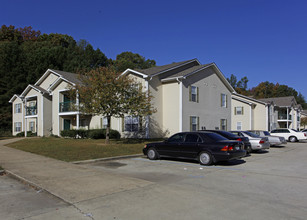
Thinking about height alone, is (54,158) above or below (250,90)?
below

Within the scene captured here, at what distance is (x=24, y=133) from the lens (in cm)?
3391

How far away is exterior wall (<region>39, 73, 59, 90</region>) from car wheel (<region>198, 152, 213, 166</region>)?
972 inches

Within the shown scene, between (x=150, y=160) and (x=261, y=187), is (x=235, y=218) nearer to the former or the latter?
(x=261, y=187)

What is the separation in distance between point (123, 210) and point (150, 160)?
7.36 m

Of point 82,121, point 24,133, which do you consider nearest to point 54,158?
point 82,121

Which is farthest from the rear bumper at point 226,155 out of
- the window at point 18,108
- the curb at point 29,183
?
the window at point 18,108

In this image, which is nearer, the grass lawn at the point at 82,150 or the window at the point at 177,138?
the window at the point at 177,138


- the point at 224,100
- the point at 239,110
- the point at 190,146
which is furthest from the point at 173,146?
the point at 239,110

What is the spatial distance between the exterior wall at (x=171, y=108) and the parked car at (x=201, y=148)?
1096 centimetres

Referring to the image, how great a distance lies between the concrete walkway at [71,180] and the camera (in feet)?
21.3

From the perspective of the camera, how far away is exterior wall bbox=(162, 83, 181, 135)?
23.3m

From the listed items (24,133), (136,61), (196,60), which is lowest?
(24,133)

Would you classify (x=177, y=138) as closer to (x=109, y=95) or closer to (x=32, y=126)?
(x=109, y=95)

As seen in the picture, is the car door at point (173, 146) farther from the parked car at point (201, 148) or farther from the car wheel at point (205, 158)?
the car wheel at point (205, 158)
